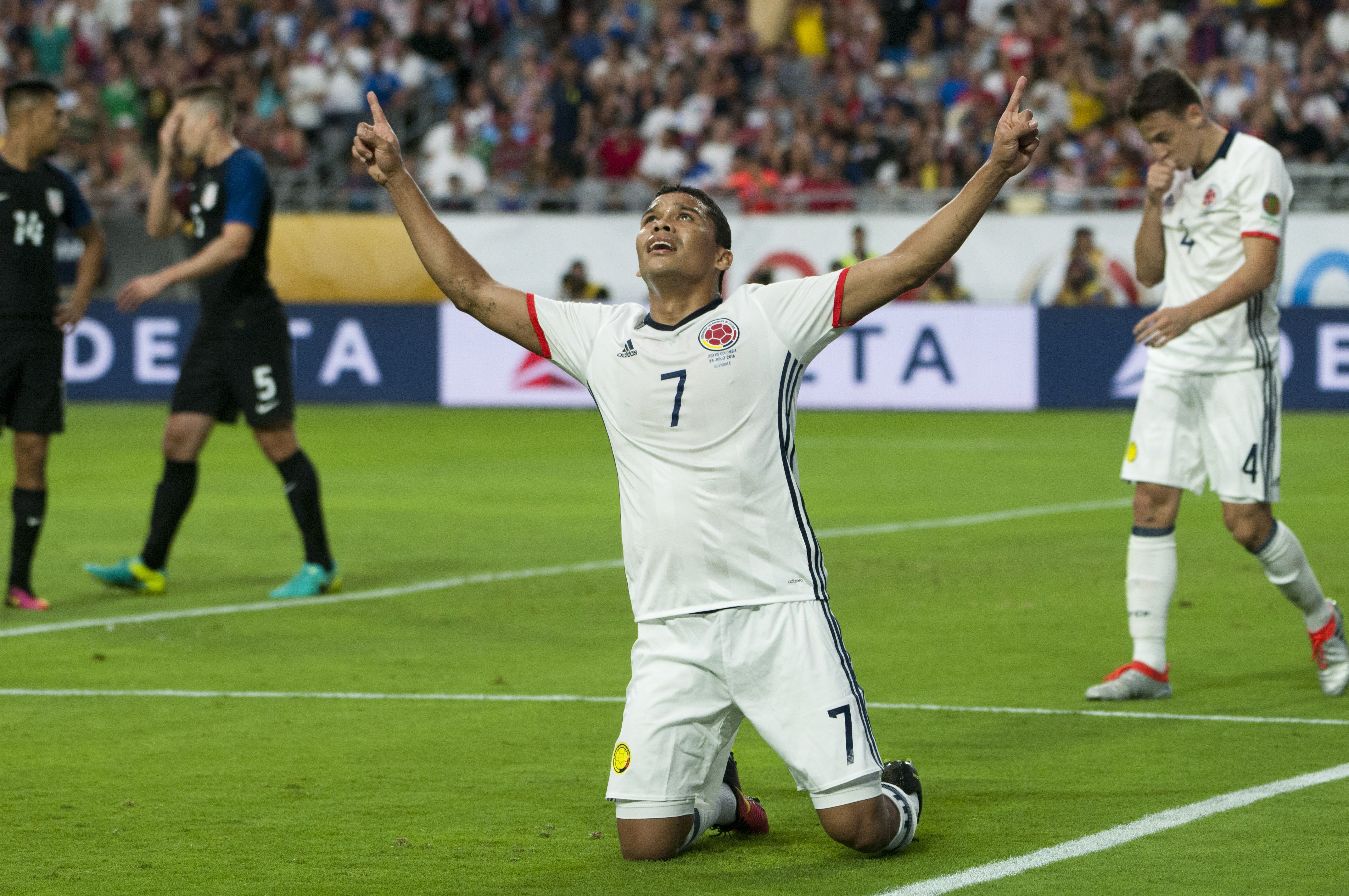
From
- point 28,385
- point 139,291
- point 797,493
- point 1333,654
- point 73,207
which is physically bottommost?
point 1333,654

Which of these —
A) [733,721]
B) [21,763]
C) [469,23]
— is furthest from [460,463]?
[469,23]

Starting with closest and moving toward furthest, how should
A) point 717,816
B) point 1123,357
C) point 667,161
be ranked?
point 717,816
point 1123,357
point 667,161

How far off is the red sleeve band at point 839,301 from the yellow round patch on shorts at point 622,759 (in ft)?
3.96

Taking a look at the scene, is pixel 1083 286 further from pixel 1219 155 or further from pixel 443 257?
pixel 443 257

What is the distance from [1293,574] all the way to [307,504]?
187 inches

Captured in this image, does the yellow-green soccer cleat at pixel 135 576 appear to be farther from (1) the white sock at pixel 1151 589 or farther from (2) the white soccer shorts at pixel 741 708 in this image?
(2) the white soccer shorts at pixel 741 708

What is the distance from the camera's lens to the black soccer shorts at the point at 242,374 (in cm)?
967

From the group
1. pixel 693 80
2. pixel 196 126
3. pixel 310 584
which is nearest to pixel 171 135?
pixel 196 126

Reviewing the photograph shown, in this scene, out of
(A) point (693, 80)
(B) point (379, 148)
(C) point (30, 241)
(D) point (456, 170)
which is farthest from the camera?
(A) point (693, 80)

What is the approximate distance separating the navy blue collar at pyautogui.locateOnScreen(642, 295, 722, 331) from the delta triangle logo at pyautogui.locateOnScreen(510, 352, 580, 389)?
17295mm

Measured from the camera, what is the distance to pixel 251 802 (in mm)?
5668

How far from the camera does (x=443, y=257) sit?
5395 mm

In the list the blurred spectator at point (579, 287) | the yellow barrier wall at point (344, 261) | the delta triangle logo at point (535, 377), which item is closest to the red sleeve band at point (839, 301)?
the delta triangle logo at point (535, 377)

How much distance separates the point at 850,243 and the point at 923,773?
672 inches
